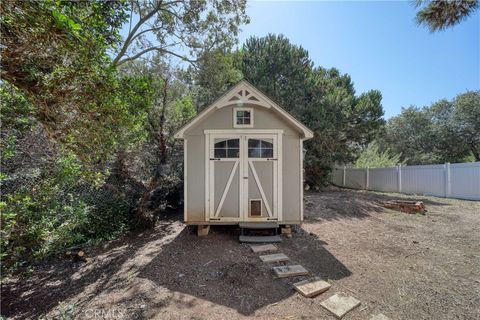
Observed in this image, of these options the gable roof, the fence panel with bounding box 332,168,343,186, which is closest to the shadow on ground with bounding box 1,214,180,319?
the gable roof

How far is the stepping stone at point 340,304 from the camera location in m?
2.85

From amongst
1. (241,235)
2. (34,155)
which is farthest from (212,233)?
(34,155)

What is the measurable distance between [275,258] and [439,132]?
923 inches

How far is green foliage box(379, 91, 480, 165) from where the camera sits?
18.7 m

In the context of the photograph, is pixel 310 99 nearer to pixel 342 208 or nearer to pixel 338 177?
pixel 342 208

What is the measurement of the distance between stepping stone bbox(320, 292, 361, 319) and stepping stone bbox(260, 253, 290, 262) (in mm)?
1163

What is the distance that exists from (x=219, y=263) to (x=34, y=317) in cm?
264

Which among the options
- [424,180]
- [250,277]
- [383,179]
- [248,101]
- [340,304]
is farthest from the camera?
[383,179]

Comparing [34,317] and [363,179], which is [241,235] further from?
[363,179]

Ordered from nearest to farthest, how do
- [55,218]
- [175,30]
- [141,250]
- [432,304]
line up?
[432,304] → [55,218] → [141,250] → [175,30]

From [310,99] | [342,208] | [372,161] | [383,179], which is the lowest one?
[342,208]

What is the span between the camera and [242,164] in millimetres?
5453

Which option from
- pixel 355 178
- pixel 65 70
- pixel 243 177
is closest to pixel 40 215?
pixel 65 70

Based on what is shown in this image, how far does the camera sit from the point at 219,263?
414 cm
